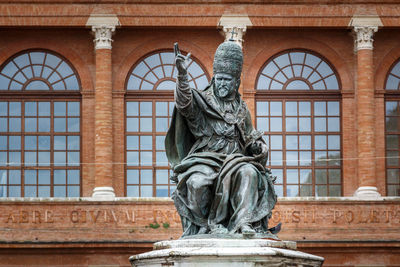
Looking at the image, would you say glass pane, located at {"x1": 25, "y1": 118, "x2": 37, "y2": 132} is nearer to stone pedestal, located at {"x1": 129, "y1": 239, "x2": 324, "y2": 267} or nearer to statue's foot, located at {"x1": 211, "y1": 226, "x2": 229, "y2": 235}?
statue's foot, located at {"x1": 211, "y1": 226, "x2": 229, "y2": 235}

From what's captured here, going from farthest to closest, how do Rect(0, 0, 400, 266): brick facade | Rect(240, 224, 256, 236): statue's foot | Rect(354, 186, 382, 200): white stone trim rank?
Rect(354, 186, 382, 200): white stone trim → Rect(0, 0, 400, 266): brick facade → Rect(240, 224, 256, 236): statue's foot

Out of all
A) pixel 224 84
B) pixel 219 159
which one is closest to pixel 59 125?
pixel 224 84

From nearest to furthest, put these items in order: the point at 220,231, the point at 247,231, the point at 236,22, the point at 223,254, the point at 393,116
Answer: the point at 223,254, the point at 247,231, the point at 220,231, the point at 236,22, the point at 393,116

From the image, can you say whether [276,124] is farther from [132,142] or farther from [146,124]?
[132,142]

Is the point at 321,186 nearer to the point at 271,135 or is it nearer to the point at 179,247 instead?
the point at 271,135

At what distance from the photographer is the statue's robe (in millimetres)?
9734

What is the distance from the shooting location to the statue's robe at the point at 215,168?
31.9ft

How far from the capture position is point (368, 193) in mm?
31922

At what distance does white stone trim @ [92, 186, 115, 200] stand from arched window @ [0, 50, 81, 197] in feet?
3.76

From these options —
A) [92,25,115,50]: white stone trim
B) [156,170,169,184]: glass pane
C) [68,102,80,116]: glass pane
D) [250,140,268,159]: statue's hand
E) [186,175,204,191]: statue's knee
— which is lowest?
[186,175,204,191]: statue's knee

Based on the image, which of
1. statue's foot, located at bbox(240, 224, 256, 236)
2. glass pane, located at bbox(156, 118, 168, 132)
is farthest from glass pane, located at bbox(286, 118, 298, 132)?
statue's foot, located at bbox(240, 224, 256, 236)

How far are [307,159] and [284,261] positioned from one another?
24077 millimetres

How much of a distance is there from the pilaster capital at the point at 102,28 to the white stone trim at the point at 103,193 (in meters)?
3.61

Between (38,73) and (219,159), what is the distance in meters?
23.6
